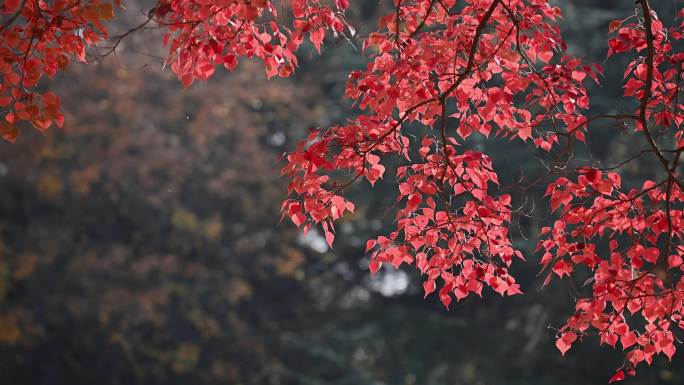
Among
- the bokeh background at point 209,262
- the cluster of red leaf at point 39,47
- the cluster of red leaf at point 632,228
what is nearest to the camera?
the cluster of red leaf at point 39,47

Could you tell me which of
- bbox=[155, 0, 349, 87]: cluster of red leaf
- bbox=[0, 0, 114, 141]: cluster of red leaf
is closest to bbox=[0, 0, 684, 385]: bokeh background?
bbox=[155, 0, 349, 87]: cluster of red leaf

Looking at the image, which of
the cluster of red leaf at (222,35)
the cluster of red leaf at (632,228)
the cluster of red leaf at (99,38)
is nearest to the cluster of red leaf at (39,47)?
the cluster of red leaf at (99,38)

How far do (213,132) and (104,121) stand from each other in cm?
153

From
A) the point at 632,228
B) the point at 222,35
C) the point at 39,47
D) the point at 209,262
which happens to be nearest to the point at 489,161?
the point at 632,228

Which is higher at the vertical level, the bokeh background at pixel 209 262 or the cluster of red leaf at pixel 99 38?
the cluster of red leaf at pixel 99 38

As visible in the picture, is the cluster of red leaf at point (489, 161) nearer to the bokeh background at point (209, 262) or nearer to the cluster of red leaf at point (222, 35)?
the cluster of red leaf at point (222, 35)

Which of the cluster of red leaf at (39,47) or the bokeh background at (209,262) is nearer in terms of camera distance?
the cluster of red leaf at (39,47)

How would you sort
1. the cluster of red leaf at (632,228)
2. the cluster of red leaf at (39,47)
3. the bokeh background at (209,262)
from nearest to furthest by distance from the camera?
the cluster of red leaf at (39,47), the cluster of red leaf at (632,228), the bokeh background at (209,262)

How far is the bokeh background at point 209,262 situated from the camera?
38.4 feet

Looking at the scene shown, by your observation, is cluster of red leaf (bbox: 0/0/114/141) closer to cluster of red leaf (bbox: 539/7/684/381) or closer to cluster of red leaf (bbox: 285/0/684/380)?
cluster of red leaf (bbox: 285/0/684/380)

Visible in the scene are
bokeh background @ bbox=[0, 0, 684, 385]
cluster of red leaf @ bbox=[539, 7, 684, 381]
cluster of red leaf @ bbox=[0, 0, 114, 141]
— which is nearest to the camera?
cluster of red leaf @ bbox=[0, 0, 114, 141]

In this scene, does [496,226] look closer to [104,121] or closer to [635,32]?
[635,32]

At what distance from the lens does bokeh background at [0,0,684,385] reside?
11.7 metres

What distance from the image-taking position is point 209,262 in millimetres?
13133
